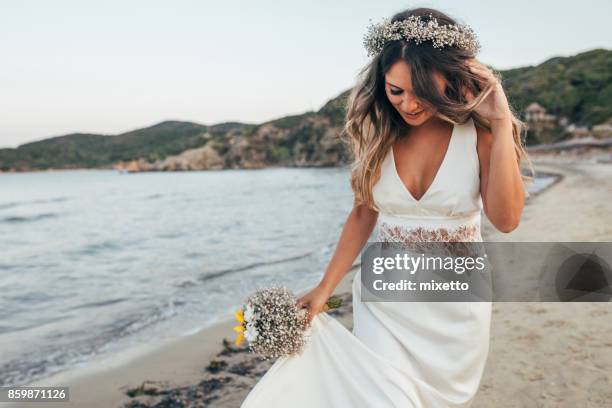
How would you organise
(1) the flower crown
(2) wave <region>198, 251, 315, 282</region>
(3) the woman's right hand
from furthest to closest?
(2) wave <region>198, 251, 315, 282</region>
(3) the woman's right hand
(1) the flower crown

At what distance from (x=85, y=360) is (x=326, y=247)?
8644mm

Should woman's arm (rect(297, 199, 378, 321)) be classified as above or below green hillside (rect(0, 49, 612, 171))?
below

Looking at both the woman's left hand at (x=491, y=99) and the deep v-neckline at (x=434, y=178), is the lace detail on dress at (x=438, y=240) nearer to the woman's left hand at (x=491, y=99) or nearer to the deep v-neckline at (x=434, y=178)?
the deep v-neckline at (x=434, y=178)

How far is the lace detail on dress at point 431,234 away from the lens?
2.16 m

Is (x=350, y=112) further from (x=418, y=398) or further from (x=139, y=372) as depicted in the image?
(x=139, y=372)

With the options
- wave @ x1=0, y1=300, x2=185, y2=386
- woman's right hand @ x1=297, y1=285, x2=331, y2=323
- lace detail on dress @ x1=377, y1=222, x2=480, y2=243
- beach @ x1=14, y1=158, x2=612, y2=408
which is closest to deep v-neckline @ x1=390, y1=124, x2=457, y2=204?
lace detail on dress @ x1=377, y1=222, x2=480, y2=243

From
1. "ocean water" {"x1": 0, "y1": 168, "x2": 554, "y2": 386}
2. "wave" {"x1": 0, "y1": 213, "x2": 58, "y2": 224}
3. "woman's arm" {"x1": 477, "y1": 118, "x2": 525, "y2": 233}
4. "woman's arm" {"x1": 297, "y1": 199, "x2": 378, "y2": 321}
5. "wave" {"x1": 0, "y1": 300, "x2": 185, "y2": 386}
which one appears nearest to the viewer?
"woman's arm" {"x1": 477, "y1": 118, "x2": 525, "y2": 233}

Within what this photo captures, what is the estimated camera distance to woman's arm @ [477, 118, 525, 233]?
1887 mm

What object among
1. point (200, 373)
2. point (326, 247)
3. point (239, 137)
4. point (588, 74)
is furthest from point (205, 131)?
point (200, 373)

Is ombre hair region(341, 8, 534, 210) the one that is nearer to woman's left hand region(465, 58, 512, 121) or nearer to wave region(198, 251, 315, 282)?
woman's left hand region(465, 58, 512, 121)

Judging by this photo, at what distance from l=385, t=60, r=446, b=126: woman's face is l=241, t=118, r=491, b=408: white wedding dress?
0.18 meters

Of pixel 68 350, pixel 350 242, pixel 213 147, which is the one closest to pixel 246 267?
pixel 68 350

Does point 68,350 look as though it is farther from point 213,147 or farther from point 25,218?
point 213,147

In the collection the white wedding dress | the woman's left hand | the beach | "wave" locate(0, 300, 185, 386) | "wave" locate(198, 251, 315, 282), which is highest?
the woman's left hand
